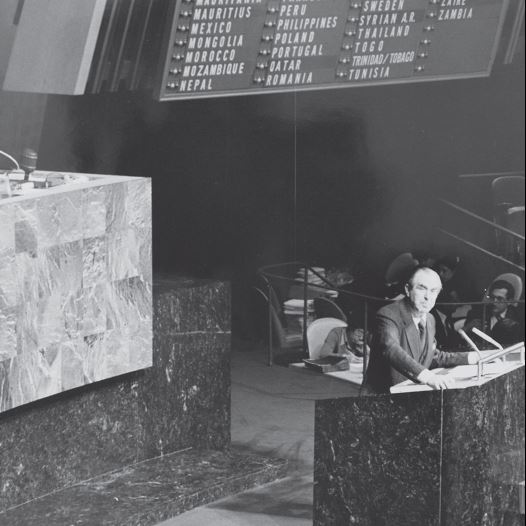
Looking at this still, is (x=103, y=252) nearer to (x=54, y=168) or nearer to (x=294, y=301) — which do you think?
(x=54, y=168)

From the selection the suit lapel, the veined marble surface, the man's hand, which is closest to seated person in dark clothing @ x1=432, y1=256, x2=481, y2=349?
the suit lapel

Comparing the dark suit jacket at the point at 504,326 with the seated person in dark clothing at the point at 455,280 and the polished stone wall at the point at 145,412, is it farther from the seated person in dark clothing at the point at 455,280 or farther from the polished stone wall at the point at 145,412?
the polished stone wall at the point at 145,412

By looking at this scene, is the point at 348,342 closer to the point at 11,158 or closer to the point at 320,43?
the point at 320,43

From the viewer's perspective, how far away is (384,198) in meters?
6.97

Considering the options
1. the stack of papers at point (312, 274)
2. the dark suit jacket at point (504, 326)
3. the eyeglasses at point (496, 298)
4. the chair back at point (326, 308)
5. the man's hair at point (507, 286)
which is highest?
the stack of papers at point (312, 274)

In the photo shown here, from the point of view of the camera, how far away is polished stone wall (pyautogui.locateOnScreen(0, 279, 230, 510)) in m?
6.50

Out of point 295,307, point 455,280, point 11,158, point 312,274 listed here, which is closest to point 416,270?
point 455,280

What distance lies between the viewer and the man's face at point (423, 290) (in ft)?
21.2

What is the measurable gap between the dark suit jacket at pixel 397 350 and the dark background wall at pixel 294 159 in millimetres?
637

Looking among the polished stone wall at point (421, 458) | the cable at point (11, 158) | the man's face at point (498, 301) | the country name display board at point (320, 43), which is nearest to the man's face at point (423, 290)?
the man's face at point (498, 301)

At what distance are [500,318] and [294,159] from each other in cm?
119

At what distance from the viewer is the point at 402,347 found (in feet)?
20.6

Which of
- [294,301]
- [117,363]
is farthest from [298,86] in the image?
[117,363]

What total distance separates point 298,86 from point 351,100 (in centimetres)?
28
